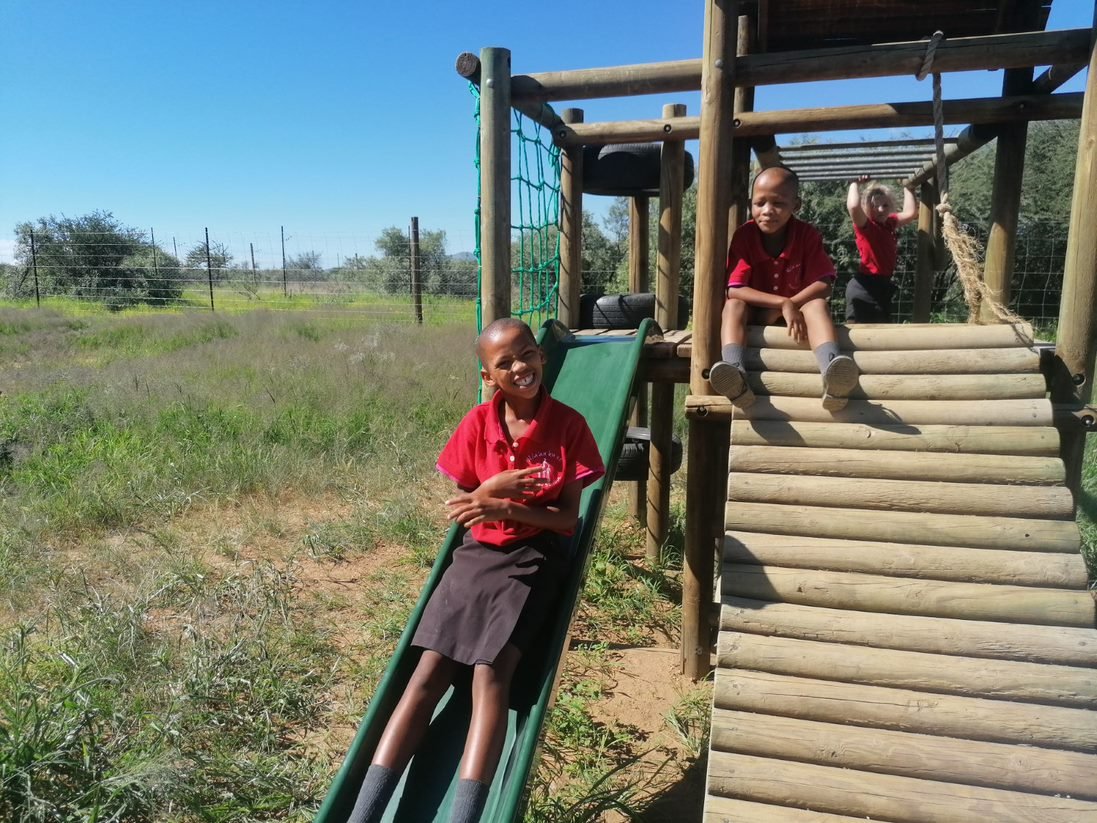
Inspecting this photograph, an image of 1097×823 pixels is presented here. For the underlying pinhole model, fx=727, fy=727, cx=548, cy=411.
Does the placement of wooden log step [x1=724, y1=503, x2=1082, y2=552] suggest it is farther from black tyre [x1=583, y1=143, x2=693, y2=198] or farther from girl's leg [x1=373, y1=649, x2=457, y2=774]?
black tyre [x1=583, y1=143, x2=693, y2=198]

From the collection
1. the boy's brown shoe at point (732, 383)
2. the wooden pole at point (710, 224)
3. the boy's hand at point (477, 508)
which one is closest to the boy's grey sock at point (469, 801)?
the boy's hand at point (477, 508)

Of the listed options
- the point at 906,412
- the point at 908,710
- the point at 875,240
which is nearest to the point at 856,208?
the point at 875,240

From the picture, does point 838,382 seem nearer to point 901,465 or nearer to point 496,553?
point 901,465

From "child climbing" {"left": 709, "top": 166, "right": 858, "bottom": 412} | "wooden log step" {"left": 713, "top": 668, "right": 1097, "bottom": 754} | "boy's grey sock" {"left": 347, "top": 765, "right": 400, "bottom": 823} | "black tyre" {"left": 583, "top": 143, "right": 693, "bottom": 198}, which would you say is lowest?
"boy's grey sock" {"left": 347, "top": 765, "right": 400, "bottom": 823}

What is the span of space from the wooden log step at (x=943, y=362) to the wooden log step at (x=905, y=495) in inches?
19.8

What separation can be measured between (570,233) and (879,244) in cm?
210

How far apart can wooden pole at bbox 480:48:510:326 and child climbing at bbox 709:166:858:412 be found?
3.42ft

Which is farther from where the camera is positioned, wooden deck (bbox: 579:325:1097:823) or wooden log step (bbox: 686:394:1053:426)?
wooden log step (bbox: 686:394:1053:426)

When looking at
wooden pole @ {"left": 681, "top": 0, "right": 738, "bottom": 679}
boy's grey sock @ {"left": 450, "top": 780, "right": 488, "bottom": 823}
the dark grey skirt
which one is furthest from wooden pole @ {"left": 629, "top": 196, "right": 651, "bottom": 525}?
boy's grey sock @ {"left": 450, "top": 780, "right": 488, "bottom": 823}

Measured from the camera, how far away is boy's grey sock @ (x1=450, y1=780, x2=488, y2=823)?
1.90m

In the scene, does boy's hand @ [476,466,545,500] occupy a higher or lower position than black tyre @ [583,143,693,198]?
lower

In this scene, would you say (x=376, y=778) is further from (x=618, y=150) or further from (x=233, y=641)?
(x=618, y=150)

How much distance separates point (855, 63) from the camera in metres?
2.89

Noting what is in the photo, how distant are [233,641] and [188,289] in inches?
762
